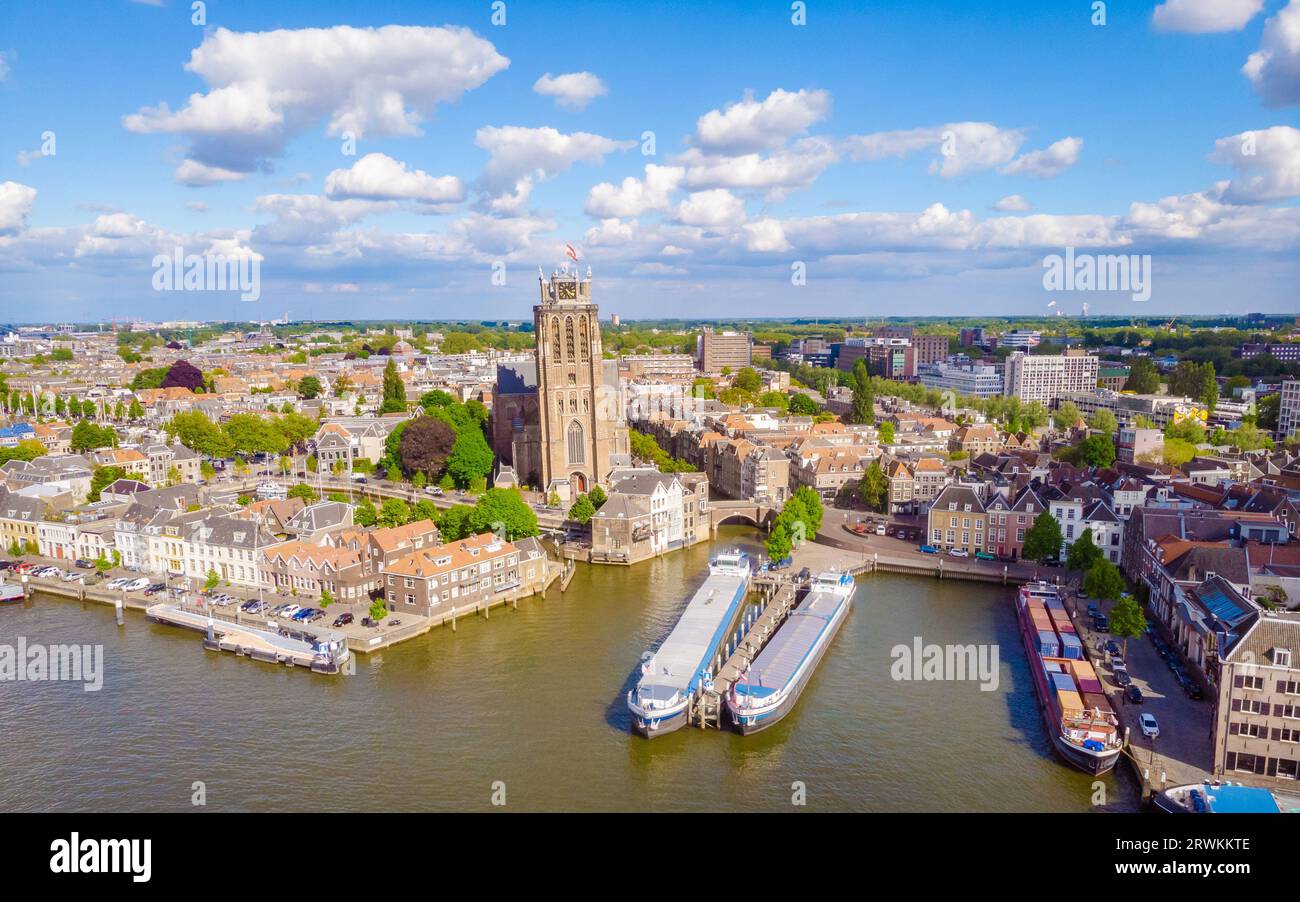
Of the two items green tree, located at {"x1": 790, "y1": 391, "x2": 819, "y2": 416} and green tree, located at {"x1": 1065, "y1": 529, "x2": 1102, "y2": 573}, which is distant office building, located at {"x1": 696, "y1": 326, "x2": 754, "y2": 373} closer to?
green tree, located at {"x1": 790, "y1": 391, "x2": 819, "y2": 416}

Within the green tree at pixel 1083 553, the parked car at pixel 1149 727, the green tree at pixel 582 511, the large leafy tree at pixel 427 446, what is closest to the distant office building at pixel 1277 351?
the green tree at pixel 1083 553

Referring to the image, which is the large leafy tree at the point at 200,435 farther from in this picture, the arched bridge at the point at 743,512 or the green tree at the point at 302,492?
the arched bridge at the point at 743,512

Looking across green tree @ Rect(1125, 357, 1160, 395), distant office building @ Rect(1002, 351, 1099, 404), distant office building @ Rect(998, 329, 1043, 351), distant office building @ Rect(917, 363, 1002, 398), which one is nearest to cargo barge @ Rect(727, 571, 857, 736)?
green tree @ Rect(1125, 357, 1160, 395)

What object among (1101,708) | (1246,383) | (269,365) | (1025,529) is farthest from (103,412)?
(1246,383)

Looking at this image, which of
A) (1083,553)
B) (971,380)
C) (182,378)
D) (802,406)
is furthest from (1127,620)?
(182,378)

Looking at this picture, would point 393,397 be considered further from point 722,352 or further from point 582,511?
point 722,352

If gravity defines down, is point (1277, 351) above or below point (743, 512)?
above
